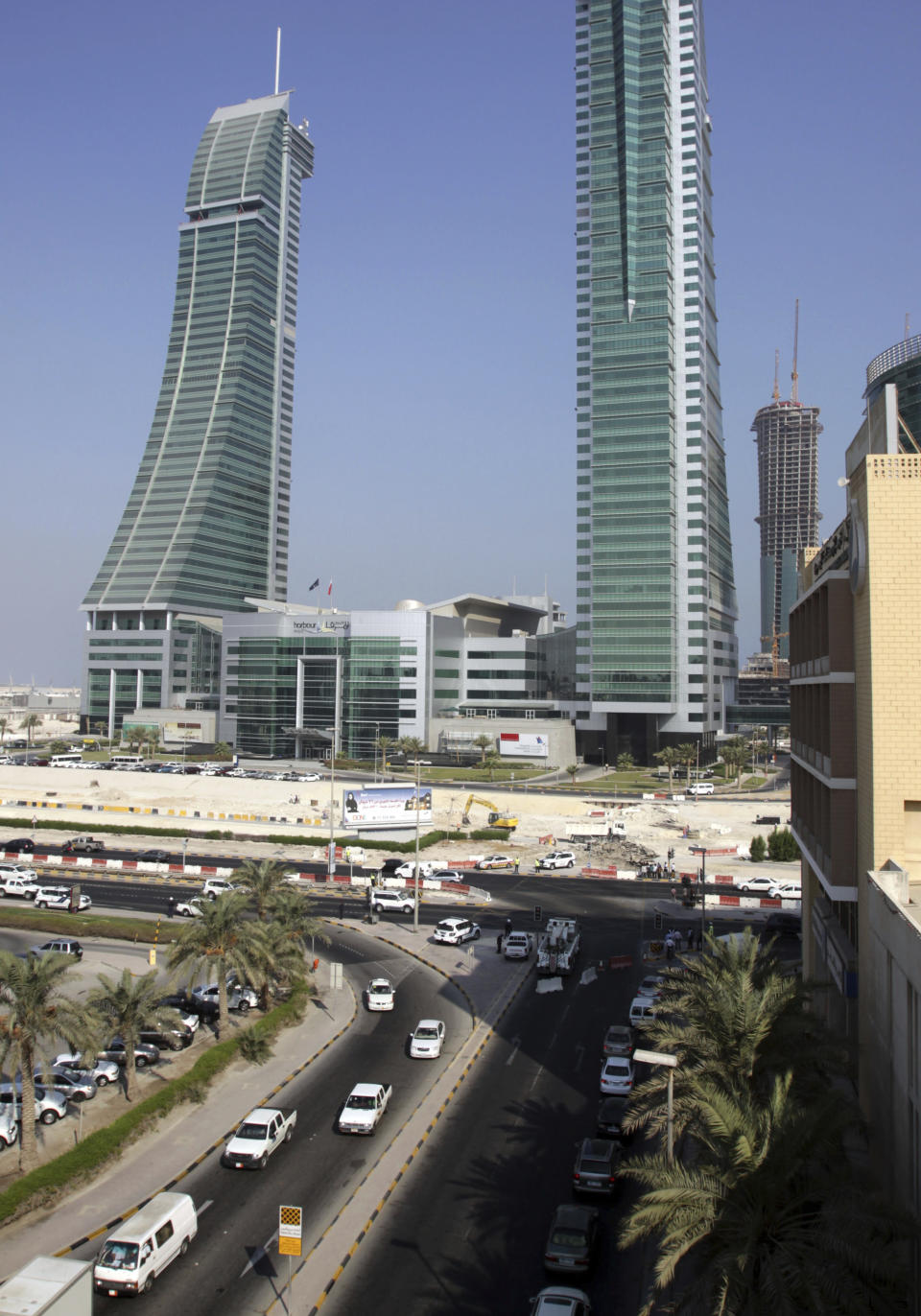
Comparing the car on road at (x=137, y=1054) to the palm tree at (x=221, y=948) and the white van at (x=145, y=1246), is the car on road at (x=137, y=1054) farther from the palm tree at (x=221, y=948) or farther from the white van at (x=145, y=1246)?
the white van at (x=145, y=1246)

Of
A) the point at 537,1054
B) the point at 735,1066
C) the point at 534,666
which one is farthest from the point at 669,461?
the point at 735,1066

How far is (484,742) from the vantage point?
477ft

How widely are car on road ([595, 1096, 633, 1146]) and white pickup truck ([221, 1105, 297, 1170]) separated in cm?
1064

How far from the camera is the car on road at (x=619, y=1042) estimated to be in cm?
3912

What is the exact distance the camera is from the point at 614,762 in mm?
151750

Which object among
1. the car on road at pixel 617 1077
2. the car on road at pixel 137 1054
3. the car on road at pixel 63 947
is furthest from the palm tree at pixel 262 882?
the car on road at pixel 617 1077

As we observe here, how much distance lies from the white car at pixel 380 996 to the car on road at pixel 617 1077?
13.1 m

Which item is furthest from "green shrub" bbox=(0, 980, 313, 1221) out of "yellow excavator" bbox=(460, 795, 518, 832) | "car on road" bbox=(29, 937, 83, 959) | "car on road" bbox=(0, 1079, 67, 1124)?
"yellow excavator" bbox=(460, 795, 518, 832)

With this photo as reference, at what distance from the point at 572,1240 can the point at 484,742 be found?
4731 inches

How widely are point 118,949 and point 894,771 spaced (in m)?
48.8

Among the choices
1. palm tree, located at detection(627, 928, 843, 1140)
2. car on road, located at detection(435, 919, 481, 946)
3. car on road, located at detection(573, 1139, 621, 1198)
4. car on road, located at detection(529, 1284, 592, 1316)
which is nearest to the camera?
car on road, located at detection(529, 1284, 592, 1316)

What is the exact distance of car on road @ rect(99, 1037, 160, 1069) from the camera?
4072 cm

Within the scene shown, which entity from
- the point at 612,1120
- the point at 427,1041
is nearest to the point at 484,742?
the point at 427,1041

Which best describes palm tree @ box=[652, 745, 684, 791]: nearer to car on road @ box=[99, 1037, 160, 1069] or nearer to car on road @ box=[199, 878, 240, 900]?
car on road @ box=[199, 878, 240, 900]
